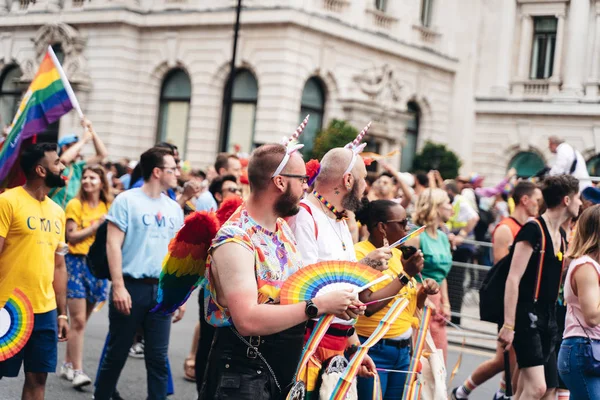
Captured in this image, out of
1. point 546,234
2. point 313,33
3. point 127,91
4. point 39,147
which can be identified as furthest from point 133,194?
point 127,91

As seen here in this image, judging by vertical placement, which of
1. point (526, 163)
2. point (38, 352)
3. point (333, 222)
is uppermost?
point (526, 163)

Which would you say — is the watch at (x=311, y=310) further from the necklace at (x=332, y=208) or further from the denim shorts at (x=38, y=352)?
the denim shorts at (x=38, y=352)

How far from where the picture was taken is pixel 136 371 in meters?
9.42

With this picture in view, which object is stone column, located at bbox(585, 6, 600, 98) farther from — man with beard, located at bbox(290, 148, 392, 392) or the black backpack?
man with beard, located at bbox(290, 148, 392, 392)

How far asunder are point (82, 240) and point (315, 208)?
3.98m

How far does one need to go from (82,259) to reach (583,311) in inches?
199

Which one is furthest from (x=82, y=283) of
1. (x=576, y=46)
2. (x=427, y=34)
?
(x=576, y=46)

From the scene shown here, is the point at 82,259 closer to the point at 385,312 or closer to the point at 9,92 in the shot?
the point at 385,312

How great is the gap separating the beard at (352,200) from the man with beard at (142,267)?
6.31 ft

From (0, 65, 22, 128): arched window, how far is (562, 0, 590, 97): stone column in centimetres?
1936

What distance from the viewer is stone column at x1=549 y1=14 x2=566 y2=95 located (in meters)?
34.2

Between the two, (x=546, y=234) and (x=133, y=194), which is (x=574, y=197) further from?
(x=133, y=194)

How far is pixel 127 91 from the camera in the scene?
30547mm

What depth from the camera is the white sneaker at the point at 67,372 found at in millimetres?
8742
